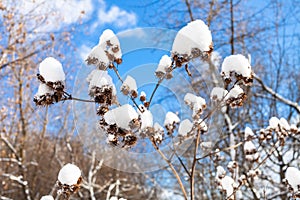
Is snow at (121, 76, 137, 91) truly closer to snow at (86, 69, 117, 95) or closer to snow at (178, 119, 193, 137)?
snow at (86, 69, 117, 95)

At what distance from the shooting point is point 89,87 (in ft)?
3.30

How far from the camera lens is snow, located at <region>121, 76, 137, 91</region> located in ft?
3.65

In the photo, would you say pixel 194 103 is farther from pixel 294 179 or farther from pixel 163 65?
pixel 294 179

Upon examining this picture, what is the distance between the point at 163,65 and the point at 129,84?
0.13m

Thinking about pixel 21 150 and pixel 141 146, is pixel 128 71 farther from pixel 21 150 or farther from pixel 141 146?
pixel 21 150

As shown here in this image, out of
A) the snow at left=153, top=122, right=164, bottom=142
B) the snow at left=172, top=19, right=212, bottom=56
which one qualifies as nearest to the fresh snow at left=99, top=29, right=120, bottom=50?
the snow at left=172, top=19, right=212, bottom=56

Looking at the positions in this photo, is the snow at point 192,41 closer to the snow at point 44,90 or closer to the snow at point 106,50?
the snow at point 106,50

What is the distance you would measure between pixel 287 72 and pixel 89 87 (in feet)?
21.3

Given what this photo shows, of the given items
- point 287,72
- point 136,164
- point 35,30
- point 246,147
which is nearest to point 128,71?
point 136,164

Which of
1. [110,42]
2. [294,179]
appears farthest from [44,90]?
[294,179]

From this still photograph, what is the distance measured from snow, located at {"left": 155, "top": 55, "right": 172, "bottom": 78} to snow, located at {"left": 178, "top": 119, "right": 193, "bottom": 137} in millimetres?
261

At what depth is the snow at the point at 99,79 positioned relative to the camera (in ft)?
3.27

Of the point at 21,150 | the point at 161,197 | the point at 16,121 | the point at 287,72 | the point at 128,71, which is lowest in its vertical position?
the point at 128,71

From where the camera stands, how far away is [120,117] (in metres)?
0.95
